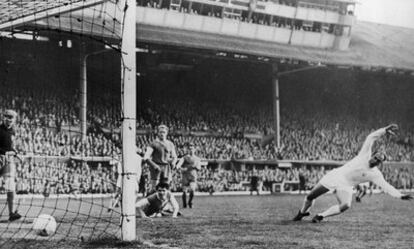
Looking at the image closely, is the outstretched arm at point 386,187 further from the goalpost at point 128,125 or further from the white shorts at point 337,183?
the goalpost at point 128,125

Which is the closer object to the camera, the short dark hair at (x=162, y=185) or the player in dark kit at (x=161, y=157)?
the short dark hair at (x=162, y=185)

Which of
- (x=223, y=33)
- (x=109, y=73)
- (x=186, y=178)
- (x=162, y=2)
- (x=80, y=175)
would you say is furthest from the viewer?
(x=223, y=33)

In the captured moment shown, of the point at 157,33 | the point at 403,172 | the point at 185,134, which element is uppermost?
the point at 157,33

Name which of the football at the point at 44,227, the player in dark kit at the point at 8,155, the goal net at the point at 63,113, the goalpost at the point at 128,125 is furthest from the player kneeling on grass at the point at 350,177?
the player in dark kit at the point at 8,155

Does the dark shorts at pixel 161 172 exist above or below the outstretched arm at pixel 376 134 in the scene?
below

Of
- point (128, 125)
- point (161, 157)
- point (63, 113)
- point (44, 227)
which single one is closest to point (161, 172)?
point (161, 157)

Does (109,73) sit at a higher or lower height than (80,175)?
higher

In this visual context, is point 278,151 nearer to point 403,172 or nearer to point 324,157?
point 324,157

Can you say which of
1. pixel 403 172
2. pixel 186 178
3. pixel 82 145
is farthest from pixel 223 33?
pixel 186 178

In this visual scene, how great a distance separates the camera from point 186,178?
14.2 m

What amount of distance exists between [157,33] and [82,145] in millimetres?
7262

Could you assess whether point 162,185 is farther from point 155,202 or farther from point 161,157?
point 161,157

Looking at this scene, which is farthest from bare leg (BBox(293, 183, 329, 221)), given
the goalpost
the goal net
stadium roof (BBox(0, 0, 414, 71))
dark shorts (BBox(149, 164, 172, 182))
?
stadium roof (BBox(0, 0, 414, 71))

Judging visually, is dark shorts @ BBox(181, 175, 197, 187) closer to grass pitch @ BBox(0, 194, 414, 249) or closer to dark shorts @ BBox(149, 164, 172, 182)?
dark shorts @ BBox(149, 164, 172, 182)
